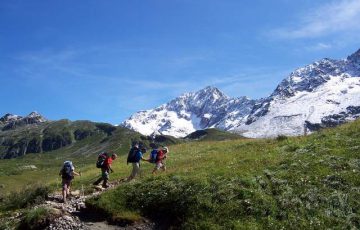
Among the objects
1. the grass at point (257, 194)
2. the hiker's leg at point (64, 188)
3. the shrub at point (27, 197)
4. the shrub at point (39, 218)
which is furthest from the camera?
the shrub at point (27, 197)

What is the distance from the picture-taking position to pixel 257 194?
25469 millimetres

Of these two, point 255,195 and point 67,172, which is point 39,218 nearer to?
point 67,172

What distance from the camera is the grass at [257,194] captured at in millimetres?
23578

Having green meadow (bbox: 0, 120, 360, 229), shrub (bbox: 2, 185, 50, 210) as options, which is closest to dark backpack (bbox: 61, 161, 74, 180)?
shrub (bbox: 2, 185, 50, 210)

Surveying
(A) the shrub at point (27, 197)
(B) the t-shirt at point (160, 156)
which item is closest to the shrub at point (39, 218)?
(A) the shrub at point (27, 197)

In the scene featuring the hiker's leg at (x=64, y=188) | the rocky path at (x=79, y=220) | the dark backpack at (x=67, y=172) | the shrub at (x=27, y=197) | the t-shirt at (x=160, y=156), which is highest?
the t-shirt at (x=160, y=156)

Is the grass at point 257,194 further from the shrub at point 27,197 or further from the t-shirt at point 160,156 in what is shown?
the shrub at point 27,197

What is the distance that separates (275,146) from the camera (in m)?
38.5

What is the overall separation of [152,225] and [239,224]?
5.15m

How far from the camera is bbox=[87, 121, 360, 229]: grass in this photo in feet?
77.4

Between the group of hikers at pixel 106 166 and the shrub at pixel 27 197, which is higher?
the group of hikers at pixel 106 166

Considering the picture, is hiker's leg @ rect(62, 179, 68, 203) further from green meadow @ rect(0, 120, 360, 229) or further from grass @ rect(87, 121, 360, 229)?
grass @ rect(87, 121, 360, 229)

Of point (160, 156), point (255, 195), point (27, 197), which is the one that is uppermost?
point (160, 156)

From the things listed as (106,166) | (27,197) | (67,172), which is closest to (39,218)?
(67,172)
